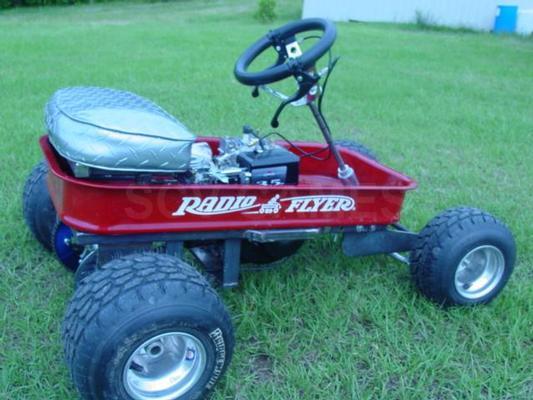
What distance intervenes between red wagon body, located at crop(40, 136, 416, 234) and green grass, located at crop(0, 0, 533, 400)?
483 mm

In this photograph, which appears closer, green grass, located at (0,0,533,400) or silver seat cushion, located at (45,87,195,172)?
silver seat cushion, located at (45,87,195,172)

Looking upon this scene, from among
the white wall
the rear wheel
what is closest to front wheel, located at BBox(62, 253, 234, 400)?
the rear wheel

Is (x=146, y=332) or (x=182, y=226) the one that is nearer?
(x=146, y=332)

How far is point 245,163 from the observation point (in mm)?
2688

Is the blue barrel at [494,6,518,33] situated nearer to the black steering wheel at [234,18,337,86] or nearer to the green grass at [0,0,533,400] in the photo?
the green grass at [0,0,533,400]

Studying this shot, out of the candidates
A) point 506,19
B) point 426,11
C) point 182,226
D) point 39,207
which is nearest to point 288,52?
point 182,226

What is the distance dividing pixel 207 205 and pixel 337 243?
1269mm

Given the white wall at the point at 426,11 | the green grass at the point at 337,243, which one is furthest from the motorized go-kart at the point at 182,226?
the white wall at the point at 426,11

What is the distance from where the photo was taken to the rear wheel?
305 centimetres

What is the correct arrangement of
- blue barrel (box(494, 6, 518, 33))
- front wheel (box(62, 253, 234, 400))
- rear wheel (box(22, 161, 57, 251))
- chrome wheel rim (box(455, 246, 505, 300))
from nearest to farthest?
1. front wheel (box(62, 253, 234, 400))
2. chrome wheel rim (box(455, 246, 505, 300))
3. rear wheel (box(22, 161, 57, 251))
4. blue barrel (box(494, 6, 518, 33))

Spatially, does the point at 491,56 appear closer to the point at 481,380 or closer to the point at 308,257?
the point at 308,257

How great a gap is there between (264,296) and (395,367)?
2.30 feet

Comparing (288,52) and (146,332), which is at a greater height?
(288,52)

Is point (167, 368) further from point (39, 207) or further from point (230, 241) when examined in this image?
point (39, 207)
